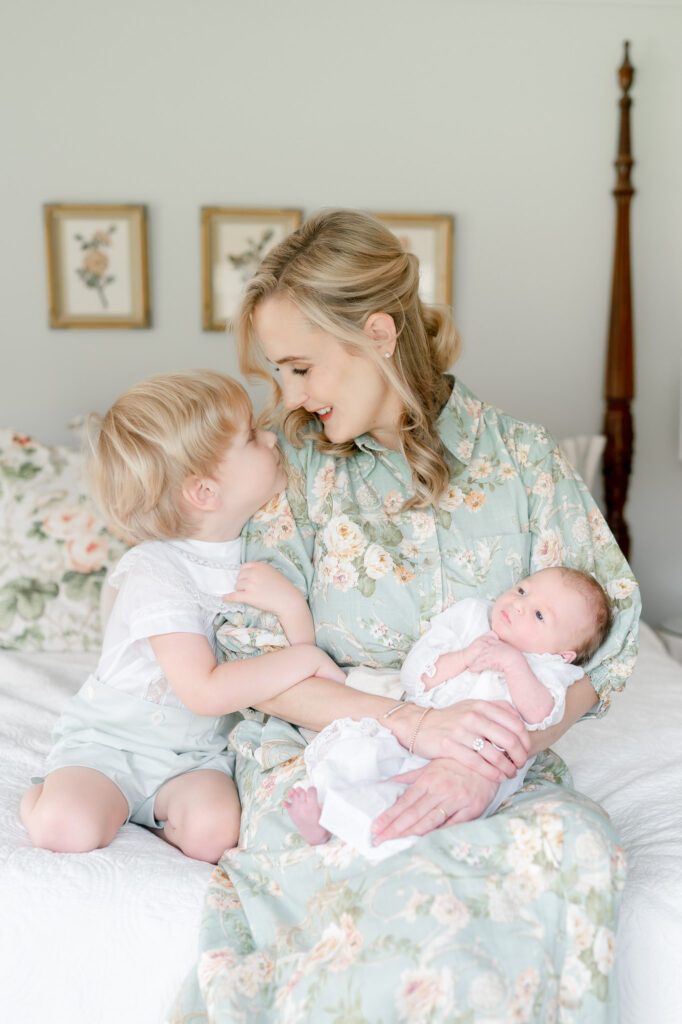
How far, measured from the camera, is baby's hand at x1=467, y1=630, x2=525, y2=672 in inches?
52.4

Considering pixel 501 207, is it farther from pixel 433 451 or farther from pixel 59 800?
pixel 59 800

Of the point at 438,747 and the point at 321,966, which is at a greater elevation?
the point at 438,747

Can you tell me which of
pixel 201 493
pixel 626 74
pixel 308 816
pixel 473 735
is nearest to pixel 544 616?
pixel 473 735

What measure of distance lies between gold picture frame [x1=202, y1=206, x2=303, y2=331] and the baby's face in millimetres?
1739

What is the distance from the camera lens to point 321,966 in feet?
3.32

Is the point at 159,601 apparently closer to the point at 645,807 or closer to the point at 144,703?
the point at 144,703

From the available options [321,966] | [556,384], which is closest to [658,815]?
[321,966]

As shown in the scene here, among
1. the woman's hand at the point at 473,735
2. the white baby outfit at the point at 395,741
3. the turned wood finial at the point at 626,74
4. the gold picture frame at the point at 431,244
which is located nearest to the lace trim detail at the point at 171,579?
the white baby outfit at the point at 395,741

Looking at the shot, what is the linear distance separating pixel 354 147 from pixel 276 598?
187 centimetres

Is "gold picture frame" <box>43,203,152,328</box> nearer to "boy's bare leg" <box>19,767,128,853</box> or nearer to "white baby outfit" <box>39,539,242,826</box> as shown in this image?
"white baby outfit" <box>39,539,242,826</box>

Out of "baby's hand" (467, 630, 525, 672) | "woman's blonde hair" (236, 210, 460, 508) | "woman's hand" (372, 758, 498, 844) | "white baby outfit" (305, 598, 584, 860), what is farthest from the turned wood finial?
"woman's hand" (372, 758, 498, 844)

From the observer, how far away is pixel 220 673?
1.42 m

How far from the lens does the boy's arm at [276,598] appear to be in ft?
4.96

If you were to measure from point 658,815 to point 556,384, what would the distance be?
1.88 metres
